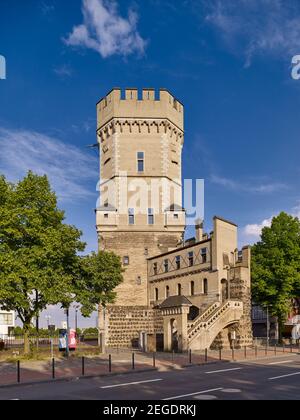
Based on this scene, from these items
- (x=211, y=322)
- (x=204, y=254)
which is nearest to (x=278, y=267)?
(x=204, y=254)

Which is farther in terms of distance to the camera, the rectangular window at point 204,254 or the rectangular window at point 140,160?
the rectangular window at point 140,160

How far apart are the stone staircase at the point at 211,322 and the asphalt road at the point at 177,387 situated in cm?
1551

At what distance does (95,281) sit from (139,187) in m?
22.9

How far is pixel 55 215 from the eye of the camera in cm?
3481

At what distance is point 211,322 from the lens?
4012 cm

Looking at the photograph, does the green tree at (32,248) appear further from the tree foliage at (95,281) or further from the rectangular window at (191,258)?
the rectangular window at (191,258)

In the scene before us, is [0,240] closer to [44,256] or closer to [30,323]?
[44,256]

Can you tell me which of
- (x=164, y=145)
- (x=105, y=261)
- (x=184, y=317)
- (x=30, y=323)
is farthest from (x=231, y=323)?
(x=164, y=145)

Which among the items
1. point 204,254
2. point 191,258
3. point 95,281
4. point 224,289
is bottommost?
point 224,289

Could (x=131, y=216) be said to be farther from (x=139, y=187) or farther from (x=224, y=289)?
(x=224, y=289)

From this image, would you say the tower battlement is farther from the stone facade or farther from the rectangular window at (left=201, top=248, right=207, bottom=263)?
the rectangular window at (left=201, top=248, right=207, bottom=263)

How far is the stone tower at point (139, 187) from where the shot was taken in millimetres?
57469

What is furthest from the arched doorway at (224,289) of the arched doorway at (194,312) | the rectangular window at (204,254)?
the arched doorway at (194,312)

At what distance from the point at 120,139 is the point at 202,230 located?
1525cm
